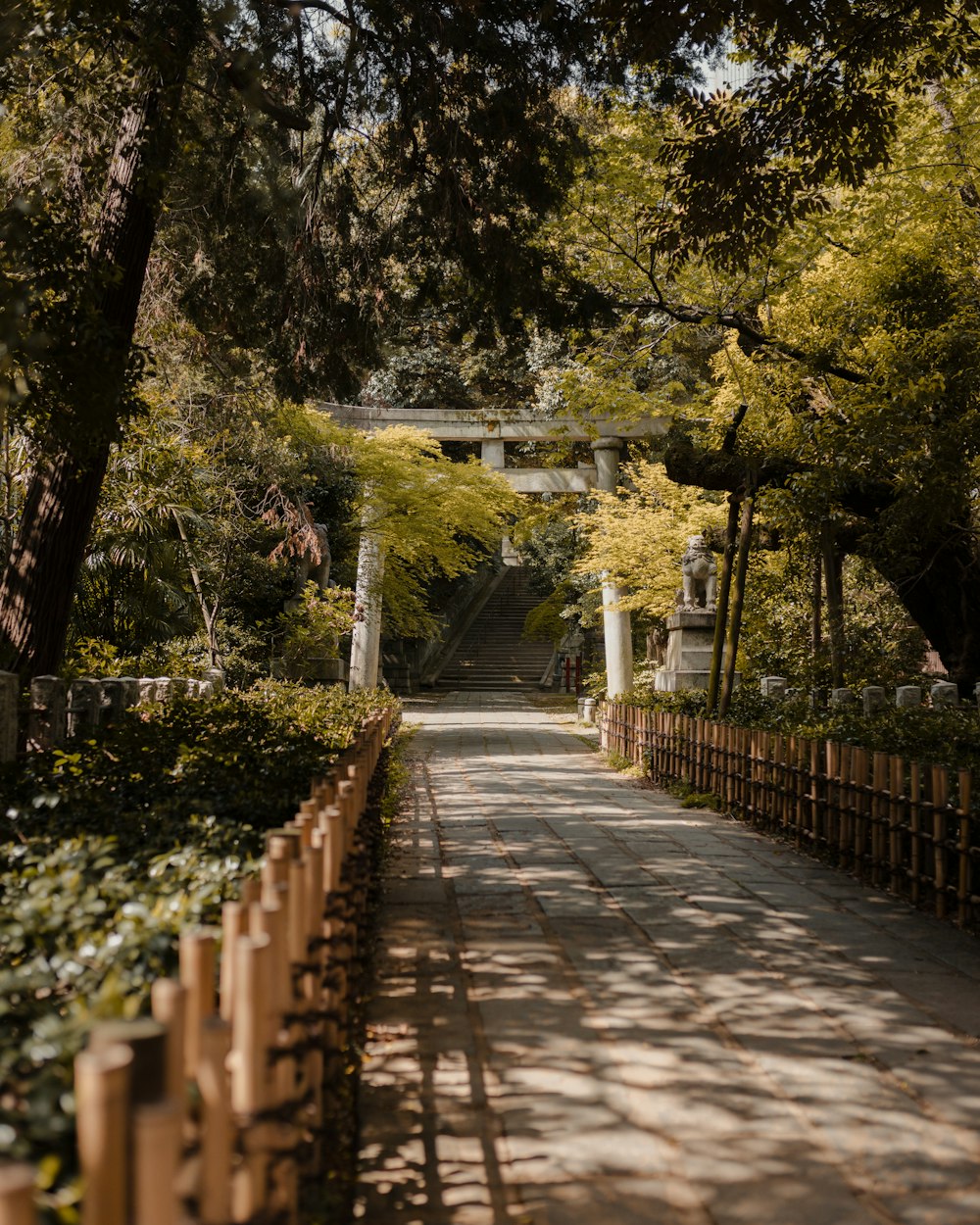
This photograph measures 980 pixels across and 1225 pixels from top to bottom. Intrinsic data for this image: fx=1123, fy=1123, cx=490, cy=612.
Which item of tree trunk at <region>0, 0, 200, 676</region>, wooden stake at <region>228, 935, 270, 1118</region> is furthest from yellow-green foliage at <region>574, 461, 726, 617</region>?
wooden stake at <region>228, 935, 270, 1118</region>

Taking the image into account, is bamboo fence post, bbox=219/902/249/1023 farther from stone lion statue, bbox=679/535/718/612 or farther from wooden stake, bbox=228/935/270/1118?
stone lion statue, bbox=679/535/718/612

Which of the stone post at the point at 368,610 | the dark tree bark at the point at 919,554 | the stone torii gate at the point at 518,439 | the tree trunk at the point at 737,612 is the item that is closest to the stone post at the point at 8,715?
the tree trunk at the point at 737,612

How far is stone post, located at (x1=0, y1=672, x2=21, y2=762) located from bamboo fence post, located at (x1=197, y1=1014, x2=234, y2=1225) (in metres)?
4.90

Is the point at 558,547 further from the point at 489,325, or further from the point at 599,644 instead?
the point at 489,325

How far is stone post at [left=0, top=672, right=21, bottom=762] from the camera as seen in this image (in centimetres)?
606

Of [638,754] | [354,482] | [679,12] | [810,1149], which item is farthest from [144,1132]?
[354,482]

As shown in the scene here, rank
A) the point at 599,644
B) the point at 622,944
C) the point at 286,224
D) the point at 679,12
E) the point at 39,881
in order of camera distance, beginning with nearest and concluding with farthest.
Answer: the point at 39,881 < the point at 622,944 < the point at 679,12 < the point at 286,224 < the point at 599,644

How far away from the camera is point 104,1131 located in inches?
51.4

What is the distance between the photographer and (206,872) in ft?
9.40

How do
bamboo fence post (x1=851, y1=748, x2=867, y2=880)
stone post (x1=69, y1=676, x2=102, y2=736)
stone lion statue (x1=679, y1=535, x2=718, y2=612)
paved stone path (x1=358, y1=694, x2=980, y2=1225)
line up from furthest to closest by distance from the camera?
stone lion statue (x1=679, y1=535, x2=718, y2=612) < stone post (x1=69, y1=676, x2=102, y2=736) < bamboo fence post (x1=851, y1=748, x2=867, y2=880) < paved stone path (x1=358, y1=694, x2=980, y2=1225)

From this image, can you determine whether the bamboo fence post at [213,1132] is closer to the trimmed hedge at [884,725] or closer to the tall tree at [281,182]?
the tall tree at [281,182]

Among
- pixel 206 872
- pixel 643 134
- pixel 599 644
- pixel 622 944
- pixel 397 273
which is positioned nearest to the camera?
pixel 206 872

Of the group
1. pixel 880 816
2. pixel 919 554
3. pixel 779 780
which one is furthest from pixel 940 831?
Result: pixel 919 554

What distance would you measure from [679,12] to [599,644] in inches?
1105
